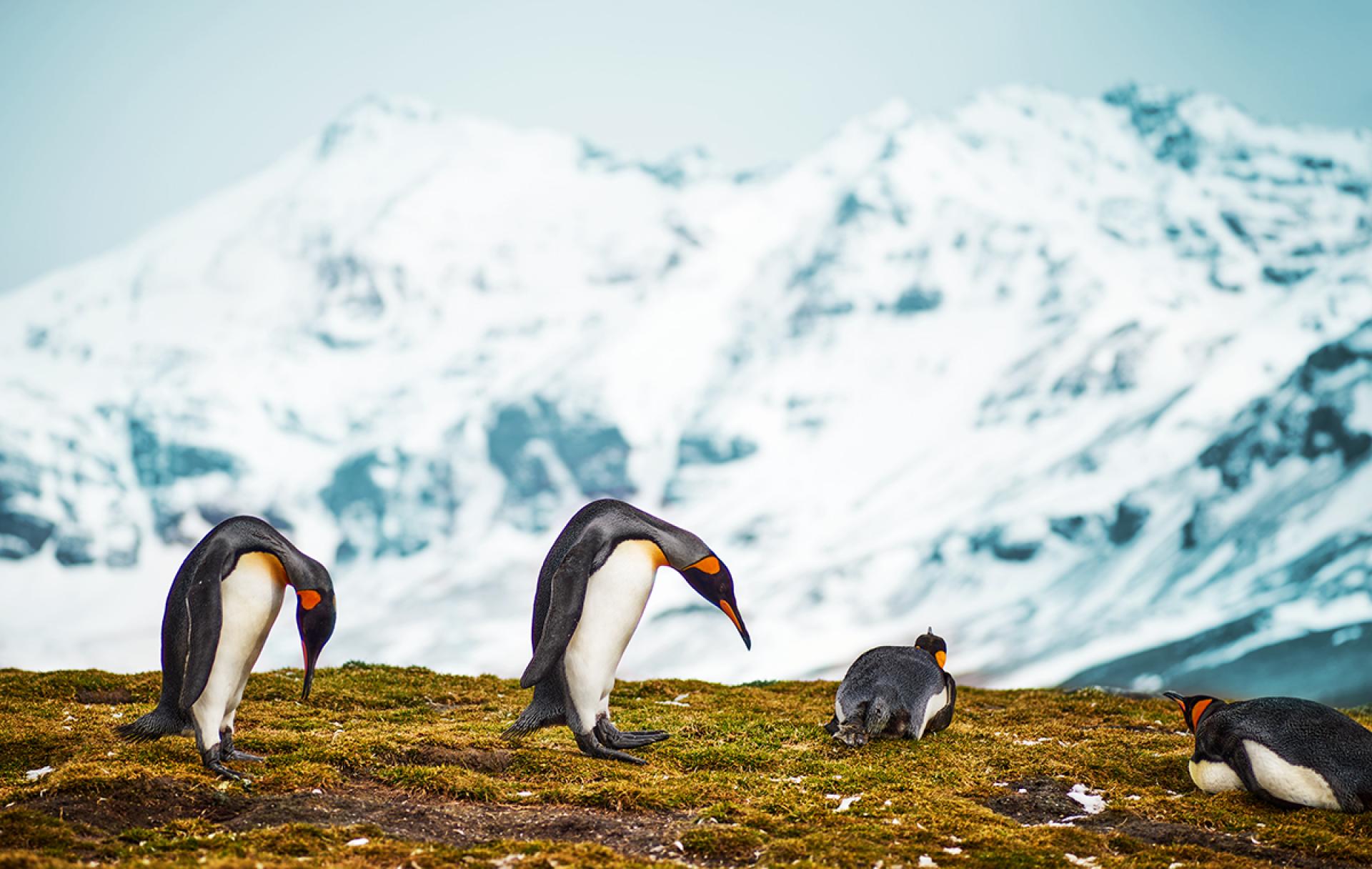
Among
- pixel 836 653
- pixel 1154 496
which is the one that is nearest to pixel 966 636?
pixel 836 653

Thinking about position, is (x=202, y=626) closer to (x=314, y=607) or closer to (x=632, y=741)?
(x=314, y=607)

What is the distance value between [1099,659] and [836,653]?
42.6m

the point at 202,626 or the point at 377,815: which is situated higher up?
the point at 202,626

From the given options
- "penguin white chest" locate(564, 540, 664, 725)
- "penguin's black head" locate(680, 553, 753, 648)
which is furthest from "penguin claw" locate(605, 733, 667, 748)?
"penguin's black head" locate(680, 553, 753, 648)

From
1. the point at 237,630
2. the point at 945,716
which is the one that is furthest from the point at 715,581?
the point at 237,630

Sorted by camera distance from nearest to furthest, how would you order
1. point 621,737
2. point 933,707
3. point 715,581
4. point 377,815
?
1. point 377,815
2. point 715,581
3. point 621,737
4. point 933,707

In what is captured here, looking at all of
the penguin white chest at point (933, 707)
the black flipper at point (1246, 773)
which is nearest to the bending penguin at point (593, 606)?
the penguin white chest at point (933, 707)

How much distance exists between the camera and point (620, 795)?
26.5ft

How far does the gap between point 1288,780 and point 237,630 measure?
729 centimetres

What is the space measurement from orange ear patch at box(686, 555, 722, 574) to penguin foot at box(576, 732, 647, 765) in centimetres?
152

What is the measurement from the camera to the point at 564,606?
29.5 feet

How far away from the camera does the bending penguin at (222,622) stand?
324 inches

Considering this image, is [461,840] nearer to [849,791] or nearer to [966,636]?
[849,791]

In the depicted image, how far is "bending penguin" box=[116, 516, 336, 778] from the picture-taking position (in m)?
8.23
